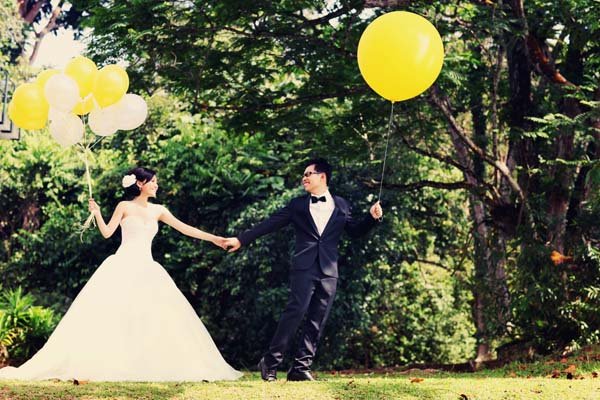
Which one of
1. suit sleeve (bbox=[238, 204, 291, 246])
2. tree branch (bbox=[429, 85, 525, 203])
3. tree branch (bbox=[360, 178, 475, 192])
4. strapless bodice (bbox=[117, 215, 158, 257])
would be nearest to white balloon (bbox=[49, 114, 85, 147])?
strapless bodice (bbox=[117, 215, 158, 257])

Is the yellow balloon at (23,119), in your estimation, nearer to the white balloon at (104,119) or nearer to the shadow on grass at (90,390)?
the white balloon at (104,119)

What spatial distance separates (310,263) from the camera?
26.3ft

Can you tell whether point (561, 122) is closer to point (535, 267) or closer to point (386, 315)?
point (535, 267)

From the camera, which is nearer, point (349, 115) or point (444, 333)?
point (349, 115)

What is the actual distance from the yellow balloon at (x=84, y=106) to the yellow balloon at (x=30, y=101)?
39 cm

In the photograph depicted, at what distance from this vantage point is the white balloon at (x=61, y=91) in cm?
820

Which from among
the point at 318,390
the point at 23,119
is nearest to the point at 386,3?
the point at 23,119

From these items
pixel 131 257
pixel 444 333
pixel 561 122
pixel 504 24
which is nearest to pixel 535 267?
pixel 561 122

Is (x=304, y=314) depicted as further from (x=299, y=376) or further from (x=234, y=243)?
(x=234, y=243)

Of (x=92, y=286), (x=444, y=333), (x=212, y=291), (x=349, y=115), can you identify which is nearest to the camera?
(x=92, y=286)

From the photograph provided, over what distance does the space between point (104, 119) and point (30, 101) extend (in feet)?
2.40

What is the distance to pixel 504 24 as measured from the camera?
10.1m

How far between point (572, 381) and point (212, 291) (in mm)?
8698

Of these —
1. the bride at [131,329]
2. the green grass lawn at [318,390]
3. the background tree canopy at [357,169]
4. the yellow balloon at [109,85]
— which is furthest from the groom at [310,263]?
the background tree canopy at [357,169]
